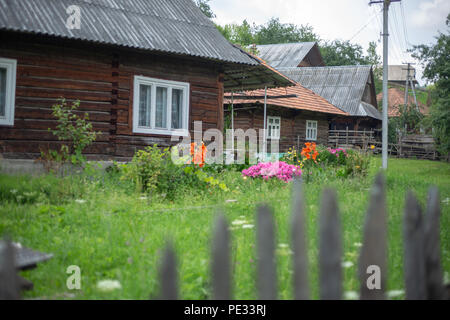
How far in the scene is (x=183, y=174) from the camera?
24.8ft

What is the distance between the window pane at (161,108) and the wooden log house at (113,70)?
2 cm

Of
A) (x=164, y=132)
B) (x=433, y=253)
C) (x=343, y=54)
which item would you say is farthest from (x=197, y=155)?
(x=343, y=54)

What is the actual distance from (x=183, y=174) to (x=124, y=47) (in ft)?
11.3

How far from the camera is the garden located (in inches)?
126

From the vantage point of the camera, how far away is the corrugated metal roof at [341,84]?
2922cm

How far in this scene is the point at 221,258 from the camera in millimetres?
1501

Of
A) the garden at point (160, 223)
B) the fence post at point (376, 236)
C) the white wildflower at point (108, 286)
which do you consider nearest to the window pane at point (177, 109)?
the garden at point (160, 223)

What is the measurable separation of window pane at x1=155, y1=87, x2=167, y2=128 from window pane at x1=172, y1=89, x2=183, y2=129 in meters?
0.24

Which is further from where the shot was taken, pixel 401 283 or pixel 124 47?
pixel 124 47

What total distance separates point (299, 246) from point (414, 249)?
577mm
